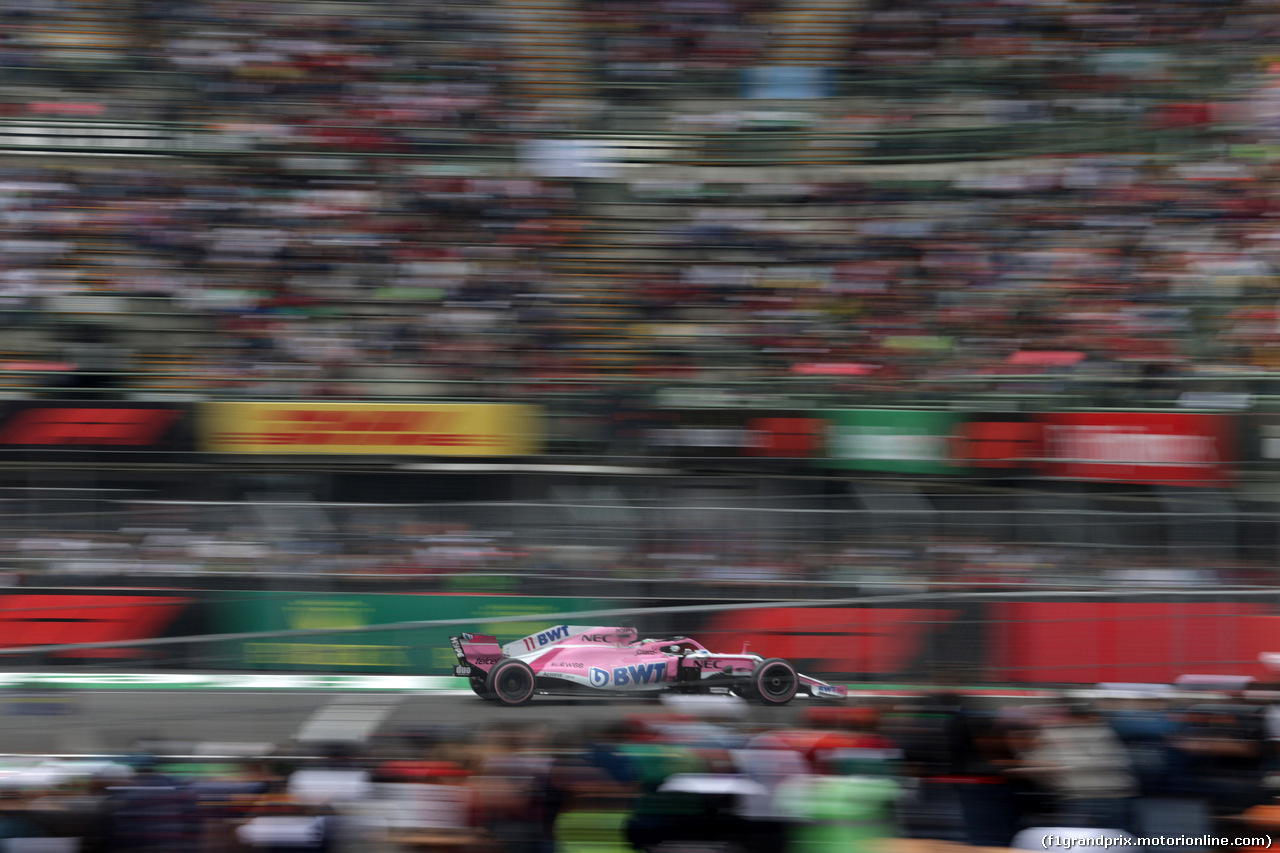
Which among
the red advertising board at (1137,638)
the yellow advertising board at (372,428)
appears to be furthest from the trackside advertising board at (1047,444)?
the yellow advertising board at (372,428)

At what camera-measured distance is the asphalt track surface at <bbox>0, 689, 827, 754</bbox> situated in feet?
22.5

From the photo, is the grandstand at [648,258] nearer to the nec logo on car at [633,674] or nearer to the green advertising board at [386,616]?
the green advertising board at [386,616]

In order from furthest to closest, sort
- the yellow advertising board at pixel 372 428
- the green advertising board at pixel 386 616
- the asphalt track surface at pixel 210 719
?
the yellow advertising board at pixel 372 428
the green advertising board at pixel 386 616
the asphalt track surface at pixel 210 719

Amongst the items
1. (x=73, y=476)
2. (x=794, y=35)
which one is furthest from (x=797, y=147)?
(x=73, y=476)

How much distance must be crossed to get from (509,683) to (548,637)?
0.45 meters

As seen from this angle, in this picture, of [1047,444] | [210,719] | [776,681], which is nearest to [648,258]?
[1047,444]

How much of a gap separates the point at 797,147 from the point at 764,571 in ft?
17.3

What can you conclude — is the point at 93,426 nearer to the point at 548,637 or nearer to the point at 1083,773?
the point at 548,637

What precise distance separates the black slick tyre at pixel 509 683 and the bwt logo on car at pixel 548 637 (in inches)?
7.5

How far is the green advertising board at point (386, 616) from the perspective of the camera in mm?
9492

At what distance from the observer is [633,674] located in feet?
31.9

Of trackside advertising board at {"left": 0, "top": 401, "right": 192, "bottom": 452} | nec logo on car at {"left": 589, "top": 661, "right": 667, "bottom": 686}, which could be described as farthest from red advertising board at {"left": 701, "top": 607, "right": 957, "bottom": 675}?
trackside advertising board at {"left": 0, "top": 401, "right": 192, "bottom": 452}

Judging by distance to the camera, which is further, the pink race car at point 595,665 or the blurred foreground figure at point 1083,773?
the pink race car at point 595,665

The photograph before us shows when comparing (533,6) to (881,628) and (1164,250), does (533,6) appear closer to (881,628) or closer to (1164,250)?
(1164,250)
